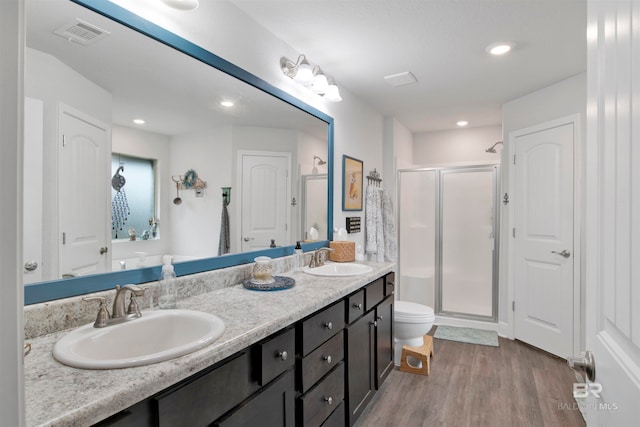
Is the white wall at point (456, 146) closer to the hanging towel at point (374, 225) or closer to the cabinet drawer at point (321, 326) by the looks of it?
the hanging towel at point (374, 225)

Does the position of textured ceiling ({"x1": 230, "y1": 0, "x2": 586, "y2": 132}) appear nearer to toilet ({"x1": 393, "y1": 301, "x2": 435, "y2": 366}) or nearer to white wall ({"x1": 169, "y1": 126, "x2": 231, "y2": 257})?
white wall ({"x1": 169, "y1": 126, "x2": 231, "y2": 257})

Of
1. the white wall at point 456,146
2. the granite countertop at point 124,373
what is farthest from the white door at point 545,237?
the granite countertop at point 124,373

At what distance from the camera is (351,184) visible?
10.4 feet

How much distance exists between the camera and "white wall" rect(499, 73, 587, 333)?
9.50ft

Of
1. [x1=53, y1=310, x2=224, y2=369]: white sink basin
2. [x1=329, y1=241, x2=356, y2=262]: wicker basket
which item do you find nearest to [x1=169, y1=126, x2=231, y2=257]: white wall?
[x1=53, y1=310, x2=224, y2=369]: white sink basin

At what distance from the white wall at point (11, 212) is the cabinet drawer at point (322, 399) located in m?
1.20

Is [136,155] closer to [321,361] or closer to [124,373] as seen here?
[124,373]

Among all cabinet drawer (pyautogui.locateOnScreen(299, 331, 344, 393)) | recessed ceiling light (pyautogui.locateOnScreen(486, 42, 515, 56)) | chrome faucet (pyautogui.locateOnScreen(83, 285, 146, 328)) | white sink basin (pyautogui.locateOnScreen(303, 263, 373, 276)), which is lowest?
cabinet drawer (pyautogui.locateOnScreen(299, 331, 344, 393))

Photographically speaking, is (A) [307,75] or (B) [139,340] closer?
(B) [139,340]

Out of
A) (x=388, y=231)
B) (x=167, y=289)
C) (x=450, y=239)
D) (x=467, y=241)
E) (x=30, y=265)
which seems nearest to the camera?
(x=30, y=265)

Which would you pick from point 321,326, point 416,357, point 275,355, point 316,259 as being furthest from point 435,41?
point 416,357

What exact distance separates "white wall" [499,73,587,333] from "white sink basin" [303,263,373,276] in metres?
1.97

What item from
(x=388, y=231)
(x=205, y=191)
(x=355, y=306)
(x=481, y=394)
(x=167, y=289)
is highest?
(x=205, y=191)

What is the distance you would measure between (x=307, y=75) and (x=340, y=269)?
4.41ft
